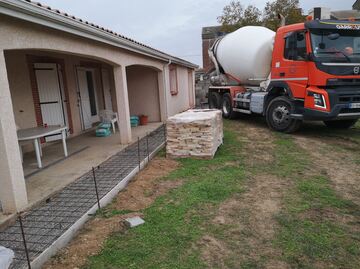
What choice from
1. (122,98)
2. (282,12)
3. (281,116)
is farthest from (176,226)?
(282,12)

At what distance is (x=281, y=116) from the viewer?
8414mm

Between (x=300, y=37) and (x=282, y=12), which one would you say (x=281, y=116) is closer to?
(x=300, y=37)

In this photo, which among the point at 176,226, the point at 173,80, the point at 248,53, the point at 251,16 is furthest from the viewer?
the point at 251,16

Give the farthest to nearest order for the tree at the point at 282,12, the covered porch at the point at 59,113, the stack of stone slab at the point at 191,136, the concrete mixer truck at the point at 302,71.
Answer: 1. the tree at the point at 282,12
2. the concrete mixer truck at the point at 302,71
3. the stack of stone slab at the point at 191,136
4. the covered porch at the point at 59,113

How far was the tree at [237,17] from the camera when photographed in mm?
21406

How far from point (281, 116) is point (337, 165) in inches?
121

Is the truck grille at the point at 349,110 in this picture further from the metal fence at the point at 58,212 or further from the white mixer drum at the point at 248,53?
the metal fence at the point at 58,212

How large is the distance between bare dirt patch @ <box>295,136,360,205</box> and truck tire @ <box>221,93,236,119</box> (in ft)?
12.9

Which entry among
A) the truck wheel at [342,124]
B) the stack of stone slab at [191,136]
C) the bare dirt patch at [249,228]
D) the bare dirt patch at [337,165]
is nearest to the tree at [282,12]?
the truck wheel at [342,124]

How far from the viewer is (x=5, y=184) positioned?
3488 mm

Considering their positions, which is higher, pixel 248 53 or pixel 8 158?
pixel 248 53

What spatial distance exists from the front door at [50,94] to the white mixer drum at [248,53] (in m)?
5.78

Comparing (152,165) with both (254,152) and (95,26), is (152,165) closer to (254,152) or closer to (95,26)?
(254,152)

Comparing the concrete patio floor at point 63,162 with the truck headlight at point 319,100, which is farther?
the truck headlight at point 319,100
